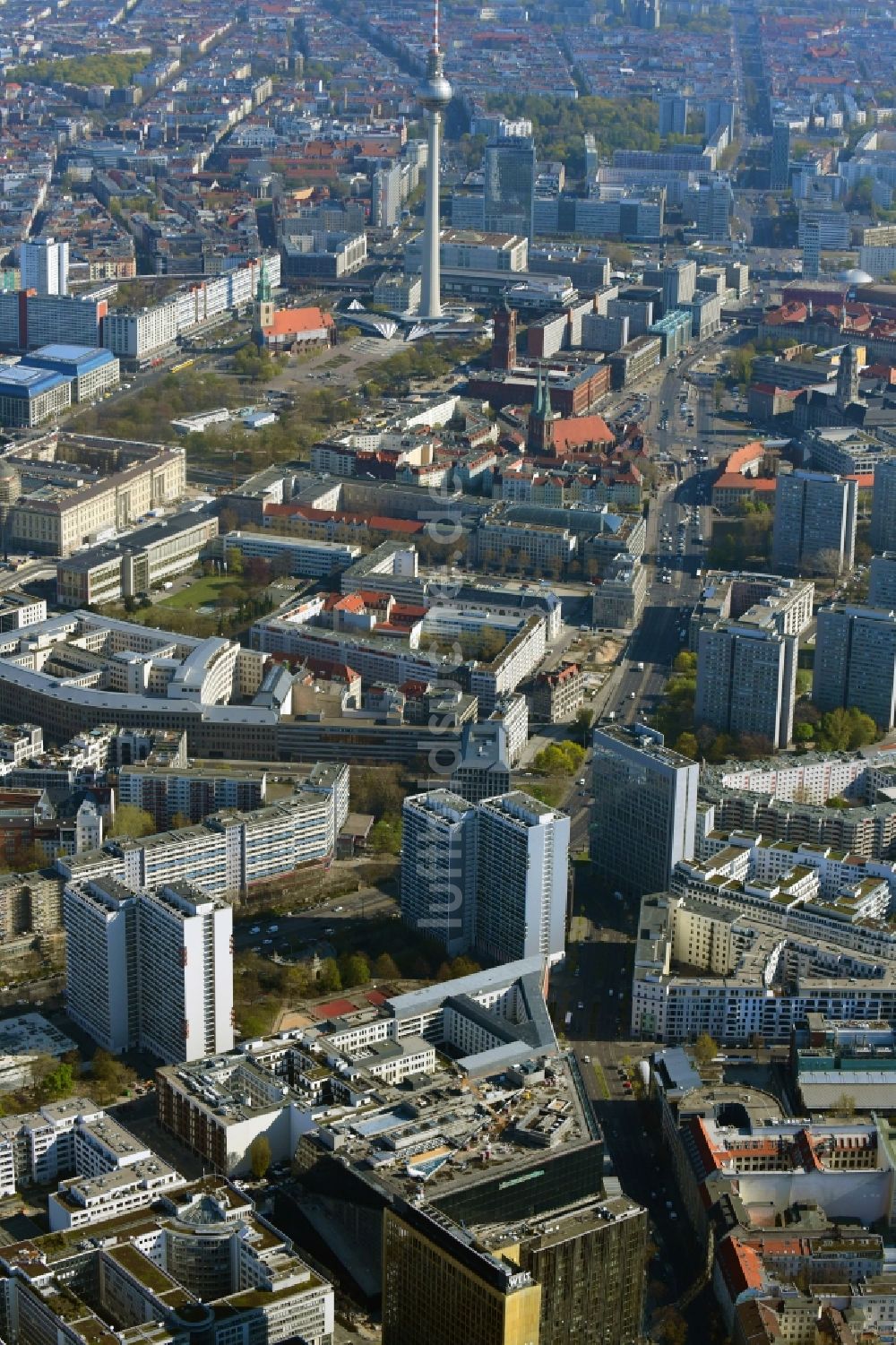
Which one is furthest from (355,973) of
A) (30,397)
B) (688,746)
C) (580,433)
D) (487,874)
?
(30,397)

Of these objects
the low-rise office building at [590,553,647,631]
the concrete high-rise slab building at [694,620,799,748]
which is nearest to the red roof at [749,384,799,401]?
the low-rise office building at [590,553,647,631]

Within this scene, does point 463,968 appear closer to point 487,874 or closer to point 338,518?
point 487,874

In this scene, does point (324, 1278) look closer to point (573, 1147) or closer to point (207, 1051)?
point (573, 1147)

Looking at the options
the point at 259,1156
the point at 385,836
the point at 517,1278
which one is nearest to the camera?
the point at 517,1278

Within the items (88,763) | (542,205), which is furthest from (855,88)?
(88,763)

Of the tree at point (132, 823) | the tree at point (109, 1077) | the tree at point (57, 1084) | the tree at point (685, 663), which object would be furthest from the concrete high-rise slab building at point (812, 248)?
A: the tree at point (57, 1084)
